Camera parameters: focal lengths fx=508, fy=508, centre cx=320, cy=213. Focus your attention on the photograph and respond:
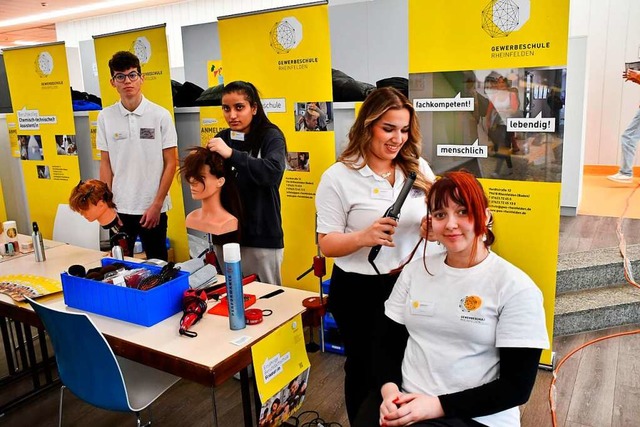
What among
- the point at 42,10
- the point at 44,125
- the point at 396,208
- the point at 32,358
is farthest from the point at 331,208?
the point at 42,10

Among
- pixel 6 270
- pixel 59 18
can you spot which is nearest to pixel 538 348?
pixel 6 270

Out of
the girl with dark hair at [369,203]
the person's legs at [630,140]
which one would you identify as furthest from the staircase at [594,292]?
the person's legs at [630,140]

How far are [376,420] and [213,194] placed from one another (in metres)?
1.56

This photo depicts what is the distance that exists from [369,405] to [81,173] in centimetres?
419

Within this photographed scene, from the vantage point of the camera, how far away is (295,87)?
300 centimetres

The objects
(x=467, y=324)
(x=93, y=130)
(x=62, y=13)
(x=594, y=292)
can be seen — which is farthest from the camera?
(x=62, y=13)

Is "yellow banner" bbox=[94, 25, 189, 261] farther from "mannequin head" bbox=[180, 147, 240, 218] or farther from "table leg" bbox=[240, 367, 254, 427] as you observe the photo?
"table leg" bbox=[240, 367, 254, 427]

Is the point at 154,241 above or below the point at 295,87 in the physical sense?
below

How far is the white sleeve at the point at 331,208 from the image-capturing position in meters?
1.73

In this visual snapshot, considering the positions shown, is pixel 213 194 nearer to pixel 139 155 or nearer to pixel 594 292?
pixel 139 155

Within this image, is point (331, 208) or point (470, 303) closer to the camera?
point (470, 303)

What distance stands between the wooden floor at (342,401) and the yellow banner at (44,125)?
7.47 feet

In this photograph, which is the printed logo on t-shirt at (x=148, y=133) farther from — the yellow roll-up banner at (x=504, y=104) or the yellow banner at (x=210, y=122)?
the yellow roll-up banner at (x=504, y=104)

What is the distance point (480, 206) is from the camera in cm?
132
